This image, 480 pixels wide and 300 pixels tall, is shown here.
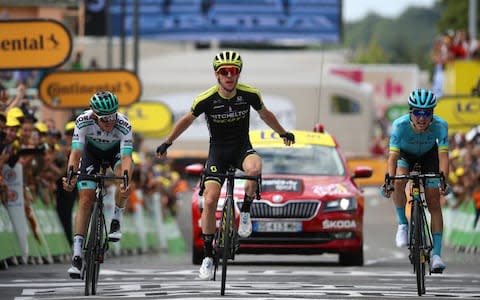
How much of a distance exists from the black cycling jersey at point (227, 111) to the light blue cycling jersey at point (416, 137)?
1346mm

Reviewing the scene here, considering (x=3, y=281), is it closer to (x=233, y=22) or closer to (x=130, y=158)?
(x=130, y=158)

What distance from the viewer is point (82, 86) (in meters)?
29.5

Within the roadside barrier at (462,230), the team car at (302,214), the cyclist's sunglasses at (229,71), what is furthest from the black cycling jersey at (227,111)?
the roadside barrier at (462,230)

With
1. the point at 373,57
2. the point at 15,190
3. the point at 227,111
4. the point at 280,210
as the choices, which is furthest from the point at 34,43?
the point at 373,57

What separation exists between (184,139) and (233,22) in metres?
8.67

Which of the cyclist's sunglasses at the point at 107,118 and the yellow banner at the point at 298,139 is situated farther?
the yellow banner at the point at 298,139

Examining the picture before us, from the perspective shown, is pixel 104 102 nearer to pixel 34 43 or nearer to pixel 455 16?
pixel 34 43

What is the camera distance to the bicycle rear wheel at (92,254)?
1500cm

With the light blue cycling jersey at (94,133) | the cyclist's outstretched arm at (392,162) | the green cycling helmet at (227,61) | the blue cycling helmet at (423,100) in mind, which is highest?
the green cycling helmet at (227,61)

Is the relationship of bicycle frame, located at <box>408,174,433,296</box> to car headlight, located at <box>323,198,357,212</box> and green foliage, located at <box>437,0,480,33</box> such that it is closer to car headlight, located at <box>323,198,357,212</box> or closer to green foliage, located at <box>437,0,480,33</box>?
car headlight, located at <box>323,198,357,212</box>

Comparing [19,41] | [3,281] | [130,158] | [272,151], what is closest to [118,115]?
[130,158]

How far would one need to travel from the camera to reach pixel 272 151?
20.9 metres

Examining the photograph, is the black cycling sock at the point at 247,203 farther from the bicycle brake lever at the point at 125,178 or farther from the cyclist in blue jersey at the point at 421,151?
the cyclist in blue jersey at the point at 421,151

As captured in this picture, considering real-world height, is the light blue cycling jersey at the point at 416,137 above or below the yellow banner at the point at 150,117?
above
